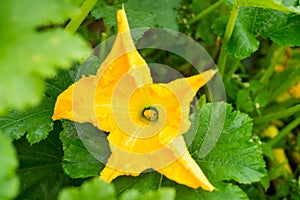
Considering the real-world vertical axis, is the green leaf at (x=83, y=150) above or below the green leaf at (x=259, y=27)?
below

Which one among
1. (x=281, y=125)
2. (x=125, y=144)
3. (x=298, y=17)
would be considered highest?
(x=298, y=17)

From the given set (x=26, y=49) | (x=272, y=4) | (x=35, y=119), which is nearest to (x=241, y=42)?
(x=272, y=4)

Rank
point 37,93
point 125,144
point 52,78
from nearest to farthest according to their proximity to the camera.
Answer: point 37,93 → point 125,144 → point 52,78

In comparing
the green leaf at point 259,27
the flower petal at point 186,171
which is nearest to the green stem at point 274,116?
the green leaf at point 259,27

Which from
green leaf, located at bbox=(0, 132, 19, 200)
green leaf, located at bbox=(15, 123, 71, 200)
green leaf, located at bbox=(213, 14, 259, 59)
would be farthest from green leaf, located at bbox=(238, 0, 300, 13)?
green leaf, located at bbox=(0, 132, 19, 200)

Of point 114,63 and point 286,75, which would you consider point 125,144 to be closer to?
point 114,63

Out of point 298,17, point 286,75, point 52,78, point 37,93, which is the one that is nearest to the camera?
point 37,93

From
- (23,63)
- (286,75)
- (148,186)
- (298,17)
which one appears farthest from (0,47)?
(286,75)

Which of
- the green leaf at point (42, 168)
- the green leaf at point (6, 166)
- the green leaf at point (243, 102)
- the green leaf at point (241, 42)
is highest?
the green leaf at point (6, 166)

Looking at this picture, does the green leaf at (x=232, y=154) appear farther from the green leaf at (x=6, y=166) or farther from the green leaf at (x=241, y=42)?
the green leaf at (x=6, y=166)
